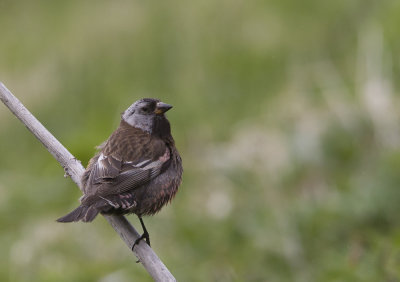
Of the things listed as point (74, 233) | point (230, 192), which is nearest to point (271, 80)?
point (230, 192)

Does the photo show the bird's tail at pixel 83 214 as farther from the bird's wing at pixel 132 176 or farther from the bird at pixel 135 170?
the bird's wing at pixel 132 176

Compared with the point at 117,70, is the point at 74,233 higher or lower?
lower

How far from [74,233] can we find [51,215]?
0.72 m

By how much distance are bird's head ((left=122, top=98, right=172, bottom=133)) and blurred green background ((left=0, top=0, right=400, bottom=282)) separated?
1283mm

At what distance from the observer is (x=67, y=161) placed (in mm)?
4551

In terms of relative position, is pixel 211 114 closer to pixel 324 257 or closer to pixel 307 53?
pixel 307 53

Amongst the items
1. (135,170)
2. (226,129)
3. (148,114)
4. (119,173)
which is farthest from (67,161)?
(226,129)

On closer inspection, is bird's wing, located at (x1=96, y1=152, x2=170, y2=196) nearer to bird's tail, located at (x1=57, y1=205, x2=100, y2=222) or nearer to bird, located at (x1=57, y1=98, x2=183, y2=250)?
bird, located at (x1=57, y1=98, x2=183, y2=250)

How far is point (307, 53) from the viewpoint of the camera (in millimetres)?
9906

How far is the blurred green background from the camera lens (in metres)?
6.57

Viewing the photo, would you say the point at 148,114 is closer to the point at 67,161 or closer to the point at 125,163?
the point at 125,163

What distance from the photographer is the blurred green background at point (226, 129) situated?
21.6ft

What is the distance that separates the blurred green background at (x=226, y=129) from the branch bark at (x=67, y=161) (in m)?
1.50

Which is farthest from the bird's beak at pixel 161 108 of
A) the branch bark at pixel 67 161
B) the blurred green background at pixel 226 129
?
the blurred green background at pixel 226 129
